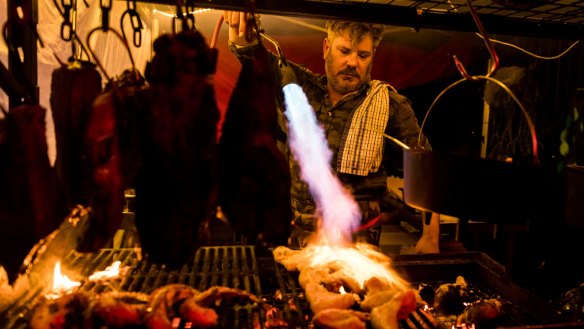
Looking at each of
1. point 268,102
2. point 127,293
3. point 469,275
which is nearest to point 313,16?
point 268,102

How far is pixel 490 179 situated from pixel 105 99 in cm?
164

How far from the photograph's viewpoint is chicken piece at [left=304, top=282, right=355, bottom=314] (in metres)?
2.76

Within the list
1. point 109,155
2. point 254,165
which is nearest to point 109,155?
point 109,155

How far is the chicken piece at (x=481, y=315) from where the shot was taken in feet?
9.19

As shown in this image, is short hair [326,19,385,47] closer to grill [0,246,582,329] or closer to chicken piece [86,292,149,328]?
grill [0,246,582,329]

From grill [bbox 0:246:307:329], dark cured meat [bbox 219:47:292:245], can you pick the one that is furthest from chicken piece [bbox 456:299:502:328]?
dark cured meat [bbox 219:47:292:245]

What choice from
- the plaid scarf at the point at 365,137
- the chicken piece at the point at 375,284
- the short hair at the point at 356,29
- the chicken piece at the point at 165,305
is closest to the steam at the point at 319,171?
the plaid scarf at the point at 365,137

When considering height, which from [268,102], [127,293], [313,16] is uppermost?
Result: [313,16]

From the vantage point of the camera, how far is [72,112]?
6.75 feet

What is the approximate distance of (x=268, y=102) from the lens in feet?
6.77

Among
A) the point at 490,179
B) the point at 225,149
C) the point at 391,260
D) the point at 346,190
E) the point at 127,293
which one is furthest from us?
the point at 346,190

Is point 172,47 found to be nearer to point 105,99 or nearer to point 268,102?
point 105,99

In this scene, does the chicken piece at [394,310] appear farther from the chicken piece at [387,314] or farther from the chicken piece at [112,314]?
the chicken piece at [112,314]

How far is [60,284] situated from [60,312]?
61cm
